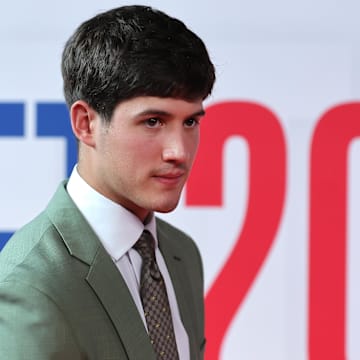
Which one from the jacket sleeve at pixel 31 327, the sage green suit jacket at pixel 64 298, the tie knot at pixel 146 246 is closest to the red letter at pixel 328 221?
the tie knot at pixel 146 246

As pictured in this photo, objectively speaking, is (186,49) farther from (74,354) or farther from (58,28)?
(58,28)

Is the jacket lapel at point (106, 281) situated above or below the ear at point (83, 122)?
below

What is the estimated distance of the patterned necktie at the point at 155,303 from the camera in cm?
100

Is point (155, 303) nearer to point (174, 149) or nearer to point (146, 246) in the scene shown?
point (146, 246)

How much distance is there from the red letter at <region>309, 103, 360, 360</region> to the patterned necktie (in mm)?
970

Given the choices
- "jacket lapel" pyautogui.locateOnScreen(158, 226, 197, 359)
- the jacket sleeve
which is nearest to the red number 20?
"jacket lapel" pyautogui.locateOnScreen(158, 226, 197, 359)

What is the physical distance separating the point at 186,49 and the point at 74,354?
1.34ft

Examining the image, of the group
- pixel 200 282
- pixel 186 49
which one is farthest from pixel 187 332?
pixel 186 49

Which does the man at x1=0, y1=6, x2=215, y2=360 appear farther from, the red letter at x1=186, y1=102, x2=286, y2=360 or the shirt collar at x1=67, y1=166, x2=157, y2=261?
the red letter at x1=186, y1=102, x2=286, y2=360

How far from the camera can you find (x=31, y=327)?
0.85 meters

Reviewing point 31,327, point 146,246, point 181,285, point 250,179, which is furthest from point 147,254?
point 250,179

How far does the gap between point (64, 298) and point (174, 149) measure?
0.23 metres

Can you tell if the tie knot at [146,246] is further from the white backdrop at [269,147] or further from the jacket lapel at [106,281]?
the white backdrop at [269,147]

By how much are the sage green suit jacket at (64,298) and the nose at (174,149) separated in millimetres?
149
